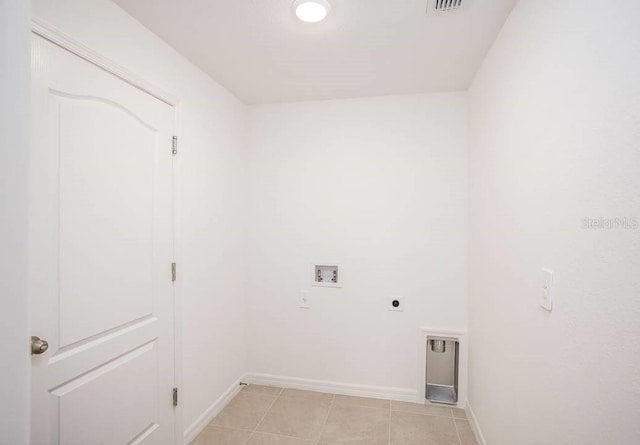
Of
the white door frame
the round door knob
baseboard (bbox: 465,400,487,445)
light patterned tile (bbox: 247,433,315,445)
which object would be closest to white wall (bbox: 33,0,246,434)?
the white door frame

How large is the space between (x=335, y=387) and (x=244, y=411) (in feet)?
2.47

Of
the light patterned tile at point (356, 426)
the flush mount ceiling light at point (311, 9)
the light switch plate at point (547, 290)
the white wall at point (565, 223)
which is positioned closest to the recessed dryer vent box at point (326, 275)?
the light patterned tile at point (356, 426)

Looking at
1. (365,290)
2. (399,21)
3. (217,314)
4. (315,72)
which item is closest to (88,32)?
(315,72)

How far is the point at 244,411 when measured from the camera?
7.59 feet

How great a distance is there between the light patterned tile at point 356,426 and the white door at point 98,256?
1.03 metres

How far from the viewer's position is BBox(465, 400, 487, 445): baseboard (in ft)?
6.27

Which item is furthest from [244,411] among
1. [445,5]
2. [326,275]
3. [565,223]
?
[445,5]

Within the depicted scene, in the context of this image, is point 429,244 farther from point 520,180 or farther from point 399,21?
point 399,21

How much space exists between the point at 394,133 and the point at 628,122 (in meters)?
1.83

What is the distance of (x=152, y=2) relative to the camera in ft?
4.72

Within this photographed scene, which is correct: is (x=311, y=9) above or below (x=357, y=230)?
above

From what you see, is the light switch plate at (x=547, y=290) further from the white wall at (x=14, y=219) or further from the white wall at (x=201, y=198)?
the white wall at (x=201, y=198)

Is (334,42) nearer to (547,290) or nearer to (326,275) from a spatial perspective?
(547,290)

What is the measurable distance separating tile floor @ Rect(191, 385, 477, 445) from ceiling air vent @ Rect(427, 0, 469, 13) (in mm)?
2501
